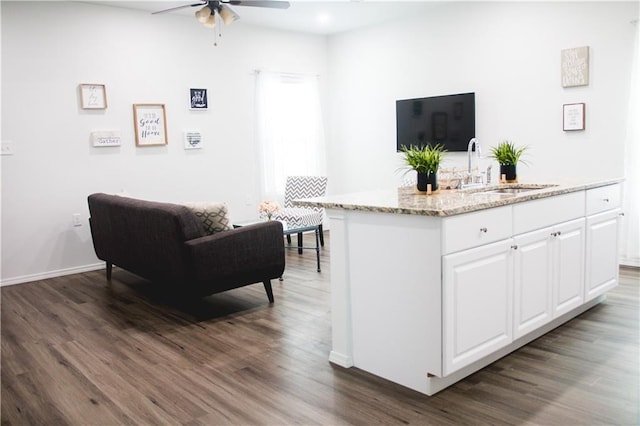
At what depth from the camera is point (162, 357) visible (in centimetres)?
318

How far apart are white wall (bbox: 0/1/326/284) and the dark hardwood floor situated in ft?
4.20

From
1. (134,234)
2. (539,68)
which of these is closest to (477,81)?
(539,68)

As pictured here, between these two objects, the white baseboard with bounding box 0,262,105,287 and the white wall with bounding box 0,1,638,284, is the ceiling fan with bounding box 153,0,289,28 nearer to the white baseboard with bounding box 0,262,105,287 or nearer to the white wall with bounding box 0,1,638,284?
the white wall with bounding box 0,1,638,284

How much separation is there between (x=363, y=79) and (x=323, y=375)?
5104 mm

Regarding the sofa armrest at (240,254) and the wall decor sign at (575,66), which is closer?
the sofa armrest at (240,254)

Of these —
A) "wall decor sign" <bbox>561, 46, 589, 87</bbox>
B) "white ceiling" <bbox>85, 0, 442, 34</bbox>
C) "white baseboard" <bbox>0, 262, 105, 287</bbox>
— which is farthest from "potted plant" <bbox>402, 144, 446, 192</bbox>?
"white baseboard" <bbox>0, 262, 105, 287</bbox>

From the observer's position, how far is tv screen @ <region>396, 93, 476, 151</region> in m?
6.01

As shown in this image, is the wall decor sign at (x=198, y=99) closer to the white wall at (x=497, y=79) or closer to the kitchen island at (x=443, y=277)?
the white wall at (x=497, y=79)

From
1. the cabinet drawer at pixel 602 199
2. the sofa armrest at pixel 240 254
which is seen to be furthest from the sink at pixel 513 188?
the sofa armrest at pixel 240 254

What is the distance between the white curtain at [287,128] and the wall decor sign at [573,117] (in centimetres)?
331

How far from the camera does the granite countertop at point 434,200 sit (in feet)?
8.13

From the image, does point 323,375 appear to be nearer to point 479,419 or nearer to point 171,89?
point 479,419

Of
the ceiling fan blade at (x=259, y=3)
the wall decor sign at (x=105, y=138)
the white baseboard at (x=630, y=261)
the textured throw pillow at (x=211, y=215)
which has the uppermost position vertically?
the ceiling fan blade at (x=259, y=3)

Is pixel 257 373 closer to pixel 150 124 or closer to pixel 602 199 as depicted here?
pixel 602 199
